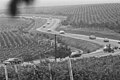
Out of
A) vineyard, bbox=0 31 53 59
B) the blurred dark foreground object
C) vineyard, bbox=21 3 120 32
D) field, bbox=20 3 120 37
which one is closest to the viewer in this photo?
the blurred dark foreground object

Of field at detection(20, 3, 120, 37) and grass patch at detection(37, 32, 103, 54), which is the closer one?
grass patch at detection(37, 32, 103, 54)

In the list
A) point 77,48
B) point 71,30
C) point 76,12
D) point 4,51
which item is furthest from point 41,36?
point 76,12

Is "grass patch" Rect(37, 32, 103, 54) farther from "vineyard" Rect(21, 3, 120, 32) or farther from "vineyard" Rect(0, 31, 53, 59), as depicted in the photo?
"vineyard" Rect(21, 3, 120, 32)

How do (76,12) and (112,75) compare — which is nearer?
(112,75)

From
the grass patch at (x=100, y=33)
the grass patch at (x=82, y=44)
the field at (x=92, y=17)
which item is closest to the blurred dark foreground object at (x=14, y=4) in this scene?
the grass patch at (x=82, y=44)

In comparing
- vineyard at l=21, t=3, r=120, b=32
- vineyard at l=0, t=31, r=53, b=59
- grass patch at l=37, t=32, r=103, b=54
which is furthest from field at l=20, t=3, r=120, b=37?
grass patch at l=37, t=32, r=103, b=54

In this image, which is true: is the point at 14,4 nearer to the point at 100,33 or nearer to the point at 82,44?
the point at 82,44

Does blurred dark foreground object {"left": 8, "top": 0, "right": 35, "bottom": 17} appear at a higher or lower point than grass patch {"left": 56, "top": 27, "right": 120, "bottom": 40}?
higher

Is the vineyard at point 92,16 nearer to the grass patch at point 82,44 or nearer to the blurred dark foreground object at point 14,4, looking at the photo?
the grass patch at point 82,44

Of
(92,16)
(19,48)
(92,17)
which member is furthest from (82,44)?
(92,16)

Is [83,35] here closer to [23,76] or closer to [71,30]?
[71,30]

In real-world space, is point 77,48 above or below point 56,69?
below
